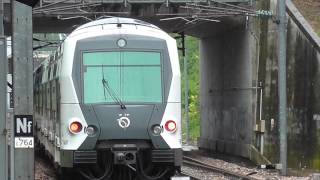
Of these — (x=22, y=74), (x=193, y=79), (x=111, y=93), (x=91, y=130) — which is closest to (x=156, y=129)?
(x=111, y=93)

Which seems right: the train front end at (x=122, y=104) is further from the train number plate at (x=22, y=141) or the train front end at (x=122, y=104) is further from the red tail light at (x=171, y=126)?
the train number plate at (x=22, y=141)

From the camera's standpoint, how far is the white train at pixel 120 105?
12183 mm

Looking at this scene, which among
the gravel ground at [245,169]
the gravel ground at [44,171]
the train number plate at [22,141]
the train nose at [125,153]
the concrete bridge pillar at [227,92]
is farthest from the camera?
the concrete bridge pillar at [227,92]

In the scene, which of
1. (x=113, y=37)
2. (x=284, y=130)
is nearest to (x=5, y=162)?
(x=113, y=37)

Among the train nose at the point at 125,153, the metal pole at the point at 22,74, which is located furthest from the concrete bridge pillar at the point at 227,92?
the metal pole at the point at 22,74

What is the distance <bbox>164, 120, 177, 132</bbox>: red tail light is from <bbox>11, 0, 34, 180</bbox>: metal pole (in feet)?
13.9

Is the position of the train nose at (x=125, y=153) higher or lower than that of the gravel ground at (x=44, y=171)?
higher

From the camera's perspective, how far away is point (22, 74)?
822 cm

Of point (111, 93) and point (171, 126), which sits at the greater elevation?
point (111, 93)

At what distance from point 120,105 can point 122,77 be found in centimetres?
58

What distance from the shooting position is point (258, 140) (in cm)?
2192

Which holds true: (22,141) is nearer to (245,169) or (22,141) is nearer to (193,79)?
(245,169)

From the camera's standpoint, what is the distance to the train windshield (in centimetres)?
1238

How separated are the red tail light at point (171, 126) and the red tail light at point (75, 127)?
1.52 m
